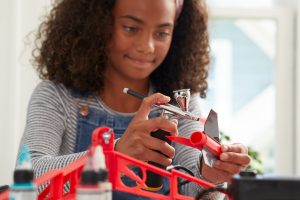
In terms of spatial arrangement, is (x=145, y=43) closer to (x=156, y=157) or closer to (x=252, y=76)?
(x=156, y=157)

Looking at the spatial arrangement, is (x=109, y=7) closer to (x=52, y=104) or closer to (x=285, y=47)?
(x=52, y=104)

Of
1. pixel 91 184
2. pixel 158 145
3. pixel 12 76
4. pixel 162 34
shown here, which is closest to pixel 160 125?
pixel 158 145

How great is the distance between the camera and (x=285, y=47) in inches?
72.0

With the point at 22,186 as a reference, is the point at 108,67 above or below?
above

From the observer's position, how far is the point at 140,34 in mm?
1042

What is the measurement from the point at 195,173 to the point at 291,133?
97 cm

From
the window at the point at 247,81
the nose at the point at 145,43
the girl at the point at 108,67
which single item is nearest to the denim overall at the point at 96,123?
the girl at the point at 108,67

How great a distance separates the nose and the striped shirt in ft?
0.52

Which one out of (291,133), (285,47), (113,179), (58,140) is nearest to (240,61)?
(285,47)

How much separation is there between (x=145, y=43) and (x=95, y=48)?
0.13 m

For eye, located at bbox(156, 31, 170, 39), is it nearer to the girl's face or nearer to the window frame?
the girl's face

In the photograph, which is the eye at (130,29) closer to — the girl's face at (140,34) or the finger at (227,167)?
the girl's face at (140,34)

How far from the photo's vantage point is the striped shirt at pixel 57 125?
989mm

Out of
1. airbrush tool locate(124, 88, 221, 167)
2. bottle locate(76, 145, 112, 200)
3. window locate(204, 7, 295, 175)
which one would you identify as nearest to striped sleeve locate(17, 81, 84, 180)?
airbrush tool locate(124, 88, 221, 167)
